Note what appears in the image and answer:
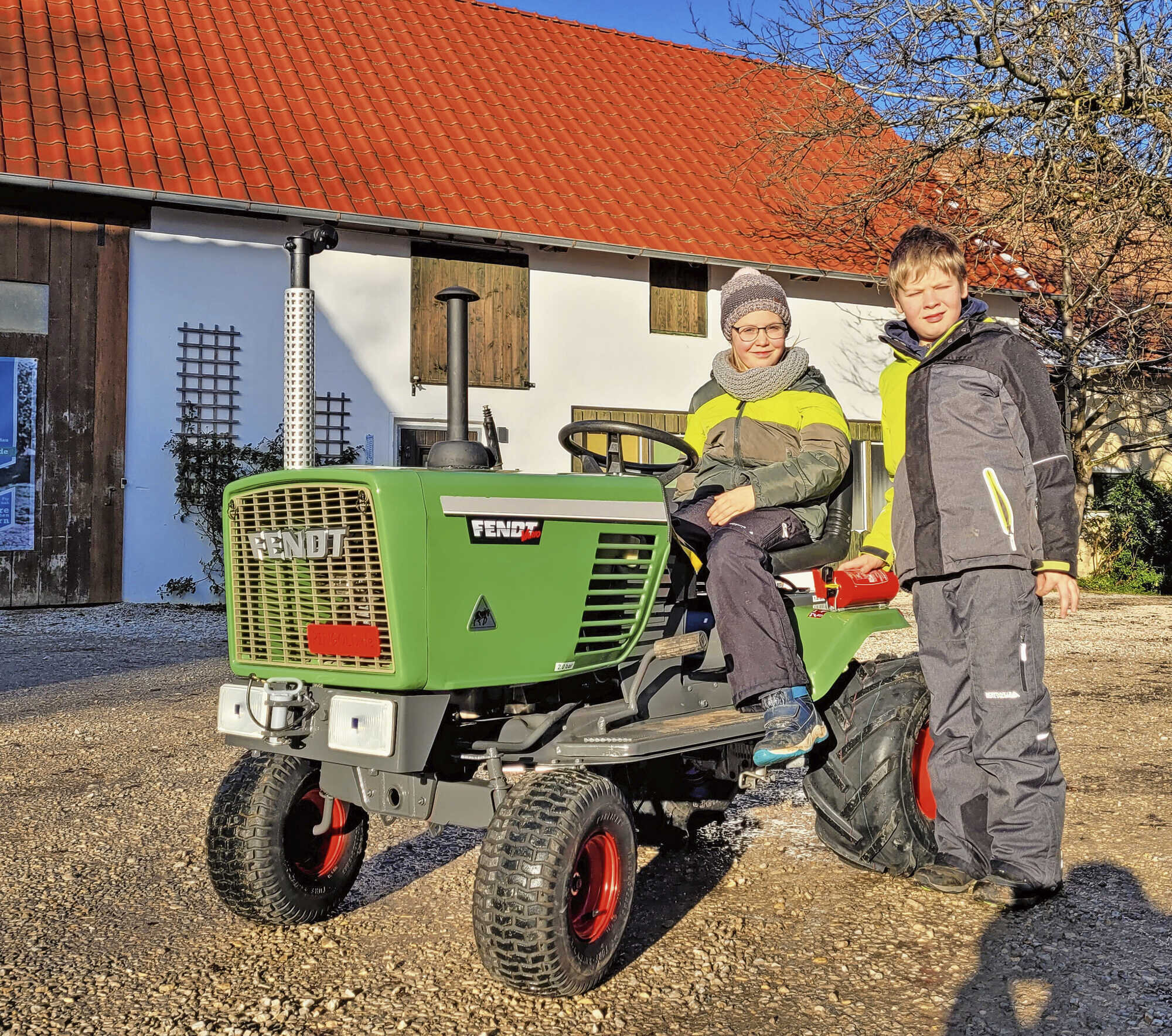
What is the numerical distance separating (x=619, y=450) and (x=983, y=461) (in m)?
0.99

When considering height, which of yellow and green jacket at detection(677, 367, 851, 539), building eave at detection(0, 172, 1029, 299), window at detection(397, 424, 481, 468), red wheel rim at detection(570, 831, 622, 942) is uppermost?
building eave at detection(0, 172, 1029, 299)

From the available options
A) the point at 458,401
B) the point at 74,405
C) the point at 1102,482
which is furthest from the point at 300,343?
the point at 1102,482

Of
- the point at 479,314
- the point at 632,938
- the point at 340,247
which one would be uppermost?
the point at 340,247

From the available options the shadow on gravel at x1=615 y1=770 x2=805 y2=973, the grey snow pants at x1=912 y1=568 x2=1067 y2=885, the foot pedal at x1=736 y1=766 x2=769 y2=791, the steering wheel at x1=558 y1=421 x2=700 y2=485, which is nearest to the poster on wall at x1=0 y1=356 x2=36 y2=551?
the shadow on gravel at x1=615 y1=770 x2=805 y2=973

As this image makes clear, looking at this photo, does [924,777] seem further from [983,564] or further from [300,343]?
[300,343]

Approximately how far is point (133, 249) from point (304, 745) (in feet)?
32.4

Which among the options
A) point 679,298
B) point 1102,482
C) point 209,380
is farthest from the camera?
point 1102,482

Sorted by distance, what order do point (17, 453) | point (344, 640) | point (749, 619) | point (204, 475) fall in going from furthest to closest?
point (204, 475) < point (17, 453) < point (749, 619) < point (344, 640)

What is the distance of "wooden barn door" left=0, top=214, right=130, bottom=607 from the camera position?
36.4 ft

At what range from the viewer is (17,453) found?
36.3ft

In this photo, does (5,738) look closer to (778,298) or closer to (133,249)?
(778,298)

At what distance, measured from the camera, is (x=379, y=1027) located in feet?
8.44

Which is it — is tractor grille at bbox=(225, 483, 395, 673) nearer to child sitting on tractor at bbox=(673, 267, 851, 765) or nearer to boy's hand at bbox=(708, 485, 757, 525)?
child sitting on tractor at bbox=(673, 267, 851, 765)

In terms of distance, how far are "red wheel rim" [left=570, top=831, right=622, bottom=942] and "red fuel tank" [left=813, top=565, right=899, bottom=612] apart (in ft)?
3.78
